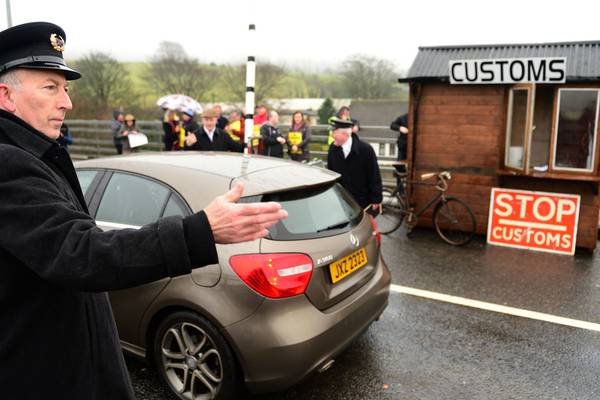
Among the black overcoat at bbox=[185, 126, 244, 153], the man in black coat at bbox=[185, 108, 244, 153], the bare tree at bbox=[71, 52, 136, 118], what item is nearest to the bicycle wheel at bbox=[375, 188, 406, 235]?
the black overcoat at bbox=[185, 126, 244, 153]

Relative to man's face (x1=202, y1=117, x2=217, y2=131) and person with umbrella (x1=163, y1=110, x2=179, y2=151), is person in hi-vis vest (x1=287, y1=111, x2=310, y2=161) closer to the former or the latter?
person with umbrella (x1=163, y1=110, x2=179, y2=151)

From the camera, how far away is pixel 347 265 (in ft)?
11.1

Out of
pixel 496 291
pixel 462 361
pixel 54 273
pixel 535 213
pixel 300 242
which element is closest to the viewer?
pixel 54 273

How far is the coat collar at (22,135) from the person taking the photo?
1.37m

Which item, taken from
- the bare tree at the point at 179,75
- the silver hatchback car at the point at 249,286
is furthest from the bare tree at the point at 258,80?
the silver hatchback car at the point at 249,286

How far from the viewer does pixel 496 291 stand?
5418 mm

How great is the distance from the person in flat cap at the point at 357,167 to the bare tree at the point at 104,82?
23490 mm

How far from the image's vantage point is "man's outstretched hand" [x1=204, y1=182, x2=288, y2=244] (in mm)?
1250

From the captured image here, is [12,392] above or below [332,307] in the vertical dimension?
above

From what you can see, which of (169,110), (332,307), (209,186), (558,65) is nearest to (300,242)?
(332,307)

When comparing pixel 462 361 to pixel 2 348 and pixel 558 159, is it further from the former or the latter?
pixel 558 159

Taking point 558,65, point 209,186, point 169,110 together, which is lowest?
point 209,186

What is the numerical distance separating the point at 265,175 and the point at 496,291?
10.9 ft

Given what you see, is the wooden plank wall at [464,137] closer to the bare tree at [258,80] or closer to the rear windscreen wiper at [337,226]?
the rear windscreen wiper at [337,226]
